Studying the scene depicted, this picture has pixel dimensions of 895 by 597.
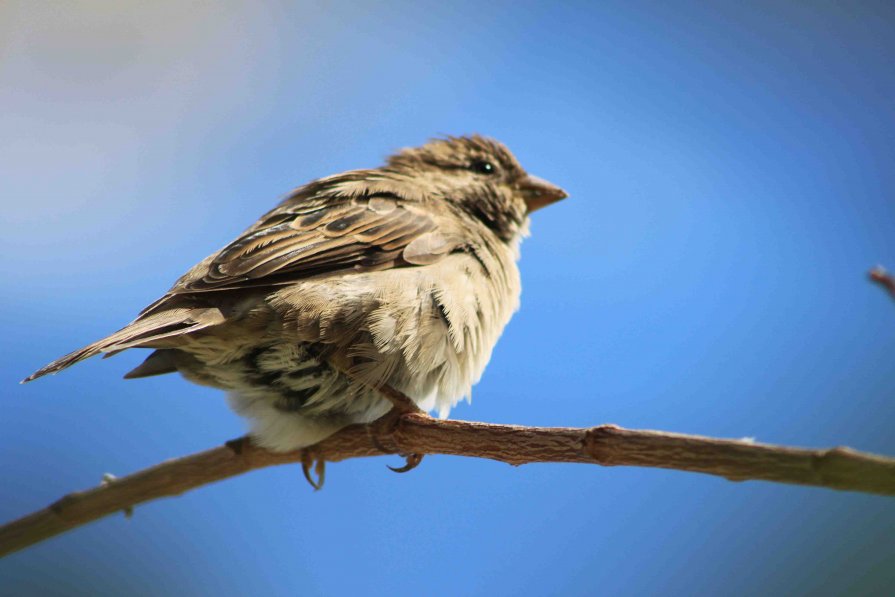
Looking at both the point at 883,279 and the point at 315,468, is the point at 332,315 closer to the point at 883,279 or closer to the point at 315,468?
the point at 315,468

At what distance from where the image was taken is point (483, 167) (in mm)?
4848

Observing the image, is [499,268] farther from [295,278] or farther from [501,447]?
[501,447]

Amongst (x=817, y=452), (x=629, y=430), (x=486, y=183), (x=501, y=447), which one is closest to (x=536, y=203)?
(x=486, y=183)

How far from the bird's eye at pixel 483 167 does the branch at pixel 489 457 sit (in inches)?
76.1

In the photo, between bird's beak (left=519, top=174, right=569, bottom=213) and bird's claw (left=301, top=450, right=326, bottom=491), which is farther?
bird's beak (left=519, top=174, right=569, bottom=213)

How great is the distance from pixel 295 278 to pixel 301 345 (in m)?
0.29

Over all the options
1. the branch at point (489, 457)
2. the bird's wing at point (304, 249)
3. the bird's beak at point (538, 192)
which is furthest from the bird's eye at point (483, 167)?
the branch at point (489, 457)

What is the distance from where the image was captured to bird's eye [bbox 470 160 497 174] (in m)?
4.84

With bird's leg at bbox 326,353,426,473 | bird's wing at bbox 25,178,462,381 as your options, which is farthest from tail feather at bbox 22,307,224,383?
bird's leg at bbox 326,353,426,473

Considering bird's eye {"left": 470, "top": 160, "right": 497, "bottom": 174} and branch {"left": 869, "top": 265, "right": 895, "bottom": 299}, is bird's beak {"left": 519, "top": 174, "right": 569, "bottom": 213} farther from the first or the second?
branch {"left": 869, "top": 265, "right": 895, "bottom": 299}

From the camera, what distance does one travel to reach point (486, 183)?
4750 mm

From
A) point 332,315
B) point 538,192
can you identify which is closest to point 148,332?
point 332,315

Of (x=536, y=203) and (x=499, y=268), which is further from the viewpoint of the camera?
(x=536, y=203)

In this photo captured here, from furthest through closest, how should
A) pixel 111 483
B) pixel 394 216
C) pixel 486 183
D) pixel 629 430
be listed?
pixel 486 183 < pixel 394 216 < pixel 111 483 < pixel 629 430
